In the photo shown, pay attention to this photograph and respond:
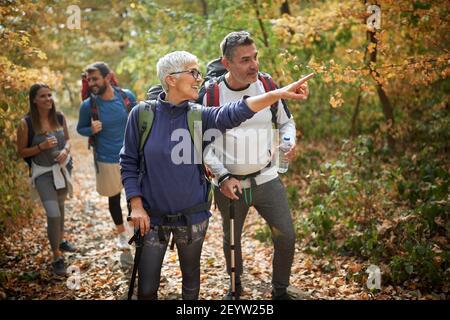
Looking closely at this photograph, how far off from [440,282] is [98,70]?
15.9ft

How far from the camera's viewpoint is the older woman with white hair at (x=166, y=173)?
3223 mm

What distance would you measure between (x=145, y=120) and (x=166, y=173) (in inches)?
17.2

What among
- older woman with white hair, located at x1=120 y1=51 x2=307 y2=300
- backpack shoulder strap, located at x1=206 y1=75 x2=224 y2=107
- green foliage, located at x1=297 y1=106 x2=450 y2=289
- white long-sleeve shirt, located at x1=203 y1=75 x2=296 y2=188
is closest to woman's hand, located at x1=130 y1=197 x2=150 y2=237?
older woman with white hair, located at x1=120 y1=51 x2=307 y2=300

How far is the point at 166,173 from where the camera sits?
323cm

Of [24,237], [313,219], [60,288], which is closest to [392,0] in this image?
[313,219]

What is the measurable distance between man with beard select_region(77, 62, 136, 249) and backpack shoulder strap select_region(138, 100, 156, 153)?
8.35 ft

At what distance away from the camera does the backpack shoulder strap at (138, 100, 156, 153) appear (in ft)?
10.6

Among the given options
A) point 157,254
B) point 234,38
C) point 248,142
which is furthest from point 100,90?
point 157,254

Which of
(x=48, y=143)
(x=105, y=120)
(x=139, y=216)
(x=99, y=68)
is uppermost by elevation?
(x=99, y=68)

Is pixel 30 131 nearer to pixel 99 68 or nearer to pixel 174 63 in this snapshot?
pixel 99 68

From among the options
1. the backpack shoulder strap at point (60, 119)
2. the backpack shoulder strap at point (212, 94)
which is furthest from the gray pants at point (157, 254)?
the backpack shoulder strap at point (60, 119)

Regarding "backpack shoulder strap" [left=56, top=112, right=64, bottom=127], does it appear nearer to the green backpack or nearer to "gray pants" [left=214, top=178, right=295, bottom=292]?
"gray pants" [left=214, top=178, right=295, bottom=292]

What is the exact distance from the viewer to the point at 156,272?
10.9 feet

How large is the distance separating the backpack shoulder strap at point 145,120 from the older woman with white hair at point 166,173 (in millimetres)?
17
